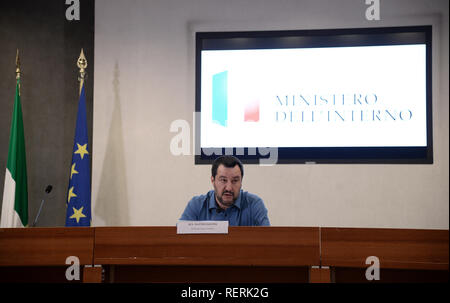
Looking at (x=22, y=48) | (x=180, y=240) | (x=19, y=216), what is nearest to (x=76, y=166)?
(x=19, y=216)

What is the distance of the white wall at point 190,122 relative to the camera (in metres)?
4.00

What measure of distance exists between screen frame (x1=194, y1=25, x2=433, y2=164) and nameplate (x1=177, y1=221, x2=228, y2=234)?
176cm

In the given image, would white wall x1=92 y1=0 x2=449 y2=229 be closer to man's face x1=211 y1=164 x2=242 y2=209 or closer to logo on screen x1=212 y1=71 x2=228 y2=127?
logo on screen x1=212 y1=71 x2=228 y2=127

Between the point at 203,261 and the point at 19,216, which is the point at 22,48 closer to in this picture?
the point at 19,216

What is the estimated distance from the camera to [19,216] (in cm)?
393

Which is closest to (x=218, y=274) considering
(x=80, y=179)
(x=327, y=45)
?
(x=80, y=179)

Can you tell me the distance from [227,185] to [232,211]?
0.16 meters

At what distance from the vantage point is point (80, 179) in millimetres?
3926

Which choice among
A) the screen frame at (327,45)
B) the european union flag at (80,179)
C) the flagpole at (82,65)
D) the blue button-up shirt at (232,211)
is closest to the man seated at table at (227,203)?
the blue button-up shirt at (232,211)

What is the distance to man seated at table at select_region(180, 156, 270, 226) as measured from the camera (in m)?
3.10

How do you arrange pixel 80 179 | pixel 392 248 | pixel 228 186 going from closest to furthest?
1. pixel 392 248
2. pixel 228 186
3. pixel 80 179

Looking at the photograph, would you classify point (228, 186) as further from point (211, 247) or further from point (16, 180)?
point (16, 180)

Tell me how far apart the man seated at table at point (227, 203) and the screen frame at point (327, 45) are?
966mm

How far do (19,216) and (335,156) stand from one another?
2.46m
